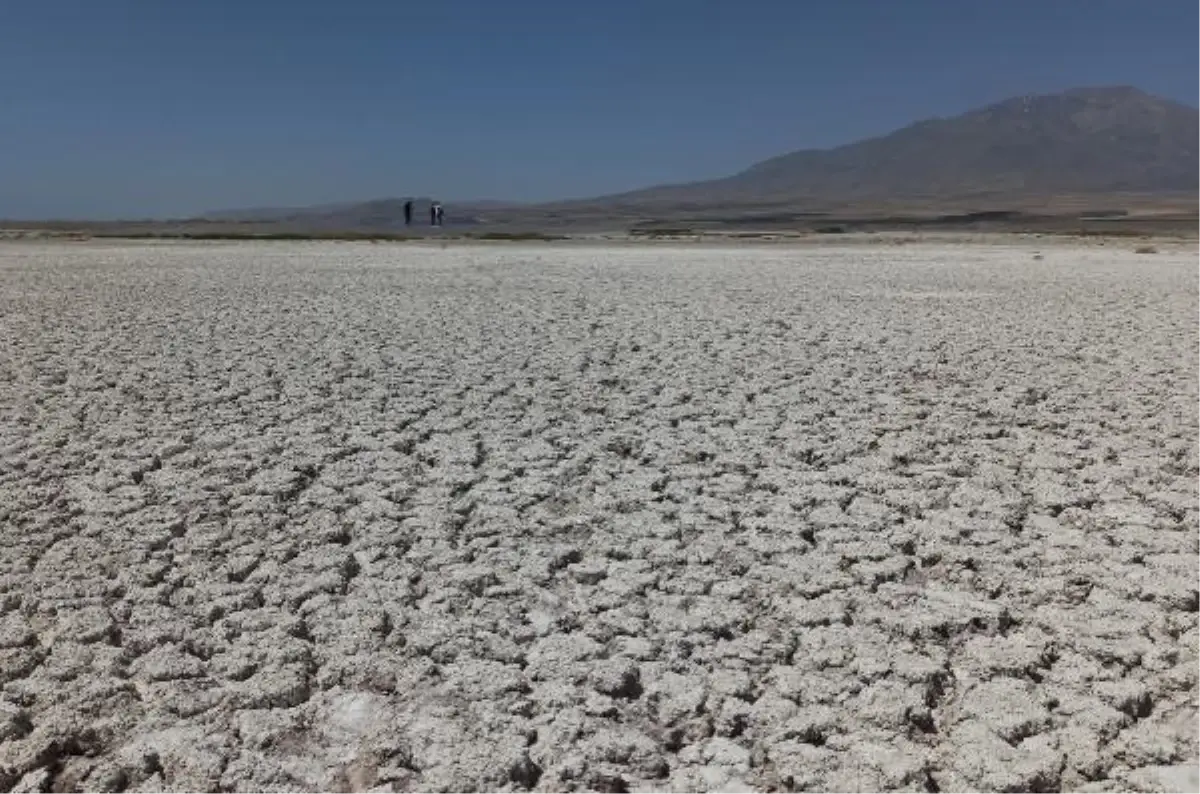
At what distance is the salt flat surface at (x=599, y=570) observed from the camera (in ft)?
7.30

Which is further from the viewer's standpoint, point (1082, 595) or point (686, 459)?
point (686, 459)

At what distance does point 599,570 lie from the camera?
3.23 metres

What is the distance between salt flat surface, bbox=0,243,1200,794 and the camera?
7.30ft

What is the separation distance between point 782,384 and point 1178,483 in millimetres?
2481

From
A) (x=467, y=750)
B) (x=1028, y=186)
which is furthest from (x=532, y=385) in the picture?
(x=1028, y=186)

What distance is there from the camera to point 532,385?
620 centimetres

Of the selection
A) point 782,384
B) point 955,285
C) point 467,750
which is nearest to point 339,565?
point 467,750

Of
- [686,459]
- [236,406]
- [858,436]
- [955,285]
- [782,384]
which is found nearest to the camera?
[686,459]

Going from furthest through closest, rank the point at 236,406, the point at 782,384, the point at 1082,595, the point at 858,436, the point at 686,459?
the point at 782,384, the point at 236,406, the point at 858,436, the point at 686,459, the point at 1082,595

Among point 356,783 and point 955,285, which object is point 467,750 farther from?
point 955,285

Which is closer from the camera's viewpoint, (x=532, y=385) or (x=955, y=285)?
(x=532, y=385)

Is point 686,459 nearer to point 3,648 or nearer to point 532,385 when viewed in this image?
point 532,385

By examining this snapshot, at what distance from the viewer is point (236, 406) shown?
5.50 meters

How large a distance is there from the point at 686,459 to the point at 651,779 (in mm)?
2442
